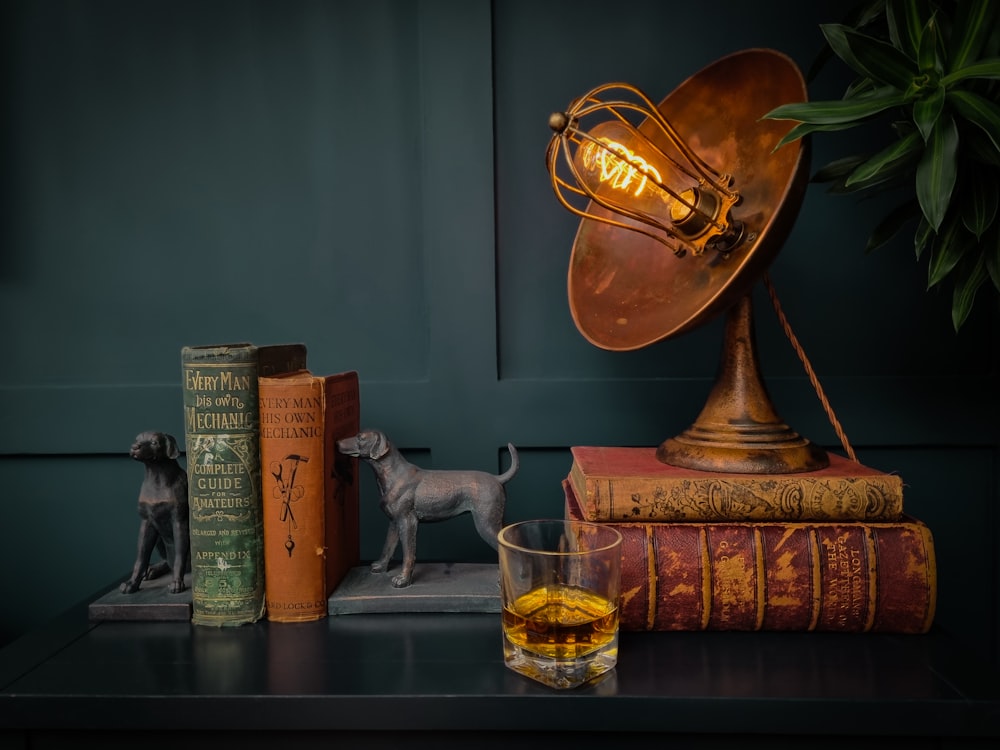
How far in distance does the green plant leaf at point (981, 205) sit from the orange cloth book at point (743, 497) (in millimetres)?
300

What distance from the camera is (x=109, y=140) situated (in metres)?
1.21

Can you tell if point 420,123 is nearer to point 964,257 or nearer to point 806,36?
point 806,36

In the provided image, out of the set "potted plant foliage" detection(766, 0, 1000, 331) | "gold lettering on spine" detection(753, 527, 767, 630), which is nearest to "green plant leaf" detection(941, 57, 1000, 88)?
"potted plant foliage" detection(766, 0, 1000, 331)

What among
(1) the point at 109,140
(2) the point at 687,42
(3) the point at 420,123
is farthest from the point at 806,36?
(1) the point at 109,140

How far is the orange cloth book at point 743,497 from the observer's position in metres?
0.80

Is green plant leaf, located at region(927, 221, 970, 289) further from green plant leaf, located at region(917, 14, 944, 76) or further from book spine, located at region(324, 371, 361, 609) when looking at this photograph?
book spine, located at region(324, 371, 361, 609)

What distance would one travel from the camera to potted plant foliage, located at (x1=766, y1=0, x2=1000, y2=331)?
72 cm

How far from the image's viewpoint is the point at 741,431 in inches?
34.5

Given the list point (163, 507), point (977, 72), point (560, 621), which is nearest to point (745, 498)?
point (560, 621)

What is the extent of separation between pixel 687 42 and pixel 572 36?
197 mm

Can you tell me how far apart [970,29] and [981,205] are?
0.62ft

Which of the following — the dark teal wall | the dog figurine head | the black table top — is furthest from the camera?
the dark teal wall

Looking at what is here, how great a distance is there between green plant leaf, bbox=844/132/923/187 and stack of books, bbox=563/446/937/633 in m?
0.35

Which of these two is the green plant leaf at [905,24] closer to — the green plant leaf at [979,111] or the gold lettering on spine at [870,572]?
the green plant leaf at [979,111]
